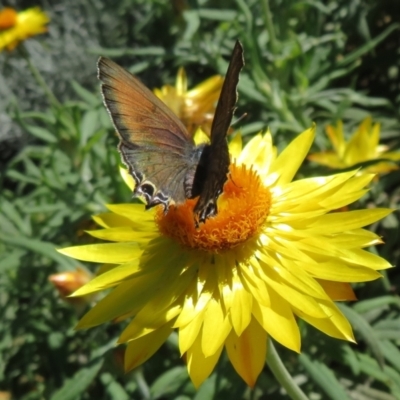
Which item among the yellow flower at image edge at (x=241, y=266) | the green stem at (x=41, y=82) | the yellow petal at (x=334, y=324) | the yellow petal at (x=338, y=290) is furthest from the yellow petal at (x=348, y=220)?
the green stem at (x=41, y=82)

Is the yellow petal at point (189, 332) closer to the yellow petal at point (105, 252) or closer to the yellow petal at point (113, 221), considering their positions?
the yellow petal at point (105, 252)

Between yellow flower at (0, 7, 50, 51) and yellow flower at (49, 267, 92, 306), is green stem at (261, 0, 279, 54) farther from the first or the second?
yellow flower at (0, 7, 50, 51)

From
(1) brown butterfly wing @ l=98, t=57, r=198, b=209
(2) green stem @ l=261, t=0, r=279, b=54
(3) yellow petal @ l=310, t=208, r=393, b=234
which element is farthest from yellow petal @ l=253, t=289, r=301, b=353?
(2) green stem @ l=261, t=0, r=279, b=54

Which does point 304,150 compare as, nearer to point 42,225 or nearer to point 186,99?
point 186,99

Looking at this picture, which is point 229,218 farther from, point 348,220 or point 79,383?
point 79,383

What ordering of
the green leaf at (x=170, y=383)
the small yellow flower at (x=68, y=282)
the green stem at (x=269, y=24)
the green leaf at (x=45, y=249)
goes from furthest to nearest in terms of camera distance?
1. the green stem at (x=269, y=24)
2. the green leaf at (x=45, y=249)
3. the green leaf at (x=170, y=383)
4. the small yellow flower at (x=68, y=282)

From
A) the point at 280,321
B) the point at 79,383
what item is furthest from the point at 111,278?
the point at 79,383
